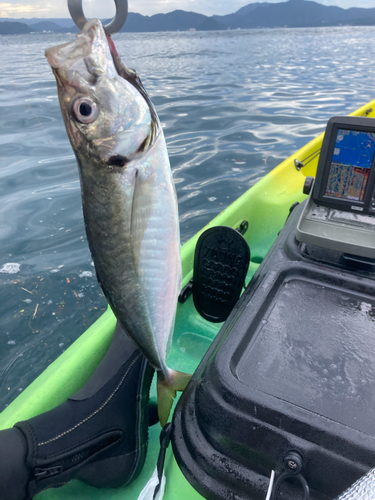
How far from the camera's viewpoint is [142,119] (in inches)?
38.7

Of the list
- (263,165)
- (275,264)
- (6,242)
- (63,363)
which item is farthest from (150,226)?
(263,165)

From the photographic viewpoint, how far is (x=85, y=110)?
96 centimetres

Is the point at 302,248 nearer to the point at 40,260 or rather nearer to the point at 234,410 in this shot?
the point at 234,410

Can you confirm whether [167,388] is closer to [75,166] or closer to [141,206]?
[141,206]

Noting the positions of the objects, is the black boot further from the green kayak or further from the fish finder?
the fish finder

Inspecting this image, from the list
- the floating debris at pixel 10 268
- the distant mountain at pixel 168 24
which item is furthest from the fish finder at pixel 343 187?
the distant mountain at pixel 168 24

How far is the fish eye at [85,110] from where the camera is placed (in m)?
0.95

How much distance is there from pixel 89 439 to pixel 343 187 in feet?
6.29

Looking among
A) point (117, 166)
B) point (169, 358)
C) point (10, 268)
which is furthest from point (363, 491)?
point (10, 268)

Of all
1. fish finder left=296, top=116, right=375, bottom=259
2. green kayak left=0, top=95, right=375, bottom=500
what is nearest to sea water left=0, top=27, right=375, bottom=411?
green kayak left=0, top=95, right=375, bottom=500

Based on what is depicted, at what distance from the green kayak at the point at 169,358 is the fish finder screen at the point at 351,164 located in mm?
1272

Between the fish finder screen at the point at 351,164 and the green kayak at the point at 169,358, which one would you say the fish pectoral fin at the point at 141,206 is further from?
the fish finder screen at the point at 351,164

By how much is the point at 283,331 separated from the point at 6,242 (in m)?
4.07

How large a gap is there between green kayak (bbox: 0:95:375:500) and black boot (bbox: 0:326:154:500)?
199 mm
